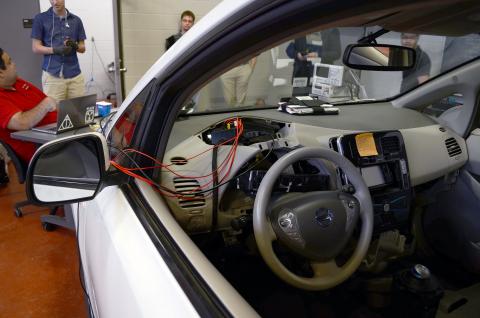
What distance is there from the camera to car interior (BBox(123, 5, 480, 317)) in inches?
45.4

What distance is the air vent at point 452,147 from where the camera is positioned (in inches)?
73.5

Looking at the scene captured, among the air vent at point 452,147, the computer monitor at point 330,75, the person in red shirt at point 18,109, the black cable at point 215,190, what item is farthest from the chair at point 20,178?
the computer monitor at point 330,75

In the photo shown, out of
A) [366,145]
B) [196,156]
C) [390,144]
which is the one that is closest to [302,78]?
[390,144]

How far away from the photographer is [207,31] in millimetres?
805

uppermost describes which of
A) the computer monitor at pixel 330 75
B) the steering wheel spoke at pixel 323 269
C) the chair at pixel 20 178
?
the computer monitor at pixel 330 75

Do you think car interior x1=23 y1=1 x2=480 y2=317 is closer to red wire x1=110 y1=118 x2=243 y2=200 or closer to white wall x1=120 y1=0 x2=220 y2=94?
red wire x1=110 y1=118 x2=243 y2=200

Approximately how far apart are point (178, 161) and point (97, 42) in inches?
276

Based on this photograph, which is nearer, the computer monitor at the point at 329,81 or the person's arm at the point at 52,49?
the computer monitor at the point at 329,81

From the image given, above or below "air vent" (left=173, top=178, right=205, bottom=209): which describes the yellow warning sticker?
above

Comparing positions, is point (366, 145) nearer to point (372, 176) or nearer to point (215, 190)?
point (372, 176)

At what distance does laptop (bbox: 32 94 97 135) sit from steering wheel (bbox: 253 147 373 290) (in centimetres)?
215

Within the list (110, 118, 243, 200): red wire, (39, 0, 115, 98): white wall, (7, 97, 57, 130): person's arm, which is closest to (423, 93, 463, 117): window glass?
(110, 118, 243, 200): red wire

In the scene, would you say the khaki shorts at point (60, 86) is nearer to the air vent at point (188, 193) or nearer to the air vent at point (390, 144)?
the air vent at point (188, 193)

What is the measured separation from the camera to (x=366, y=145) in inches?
61.1
